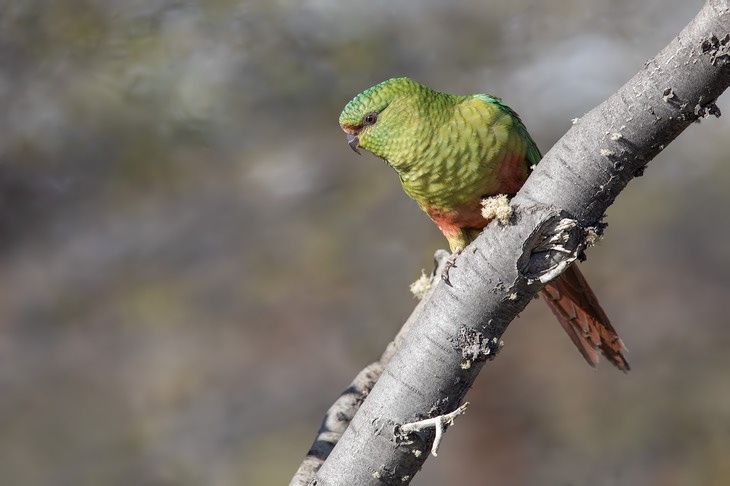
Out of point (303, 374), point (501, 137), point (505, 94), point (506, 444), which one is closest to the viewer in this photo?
point (501, 137)

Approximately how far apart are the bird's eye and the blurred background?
154 inches

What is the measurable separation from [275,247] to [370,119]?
177 inches

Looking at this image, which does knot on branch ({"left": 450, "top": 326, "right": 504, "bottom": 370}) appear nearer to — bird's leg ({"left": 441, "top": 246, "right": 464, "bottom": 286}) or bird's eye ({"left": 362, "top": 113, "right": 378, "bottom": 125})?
bird's leg ({"left": 441, "top": 246, "right": 464, "bottom": 286})

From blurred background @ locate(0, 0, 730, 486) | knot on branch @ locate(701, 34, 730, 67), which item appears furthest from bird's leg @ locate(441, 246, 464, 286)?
blurred background @ locate(0, 0, 730, 486)

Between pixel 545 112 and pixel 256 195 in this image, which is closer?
pixel 545 112

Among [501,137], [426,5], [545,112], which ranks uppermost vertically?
[426,5]

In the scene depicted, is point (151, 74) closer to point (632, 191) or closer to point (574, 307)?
point (632, 191)

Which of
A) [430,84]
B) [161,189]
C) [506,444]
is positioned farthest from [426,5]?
[506,444]

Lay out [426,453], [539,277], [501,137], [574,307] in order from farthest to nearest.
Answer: [574,307], [501,137], [426,453], [539,277]

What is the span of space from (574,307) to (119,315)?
5.30 metres

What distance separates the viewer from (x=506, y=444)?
20.2ft

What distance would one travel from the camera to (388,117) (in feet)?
9.05

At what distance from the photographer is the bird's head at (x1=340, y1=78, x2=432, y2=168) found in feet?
8.82

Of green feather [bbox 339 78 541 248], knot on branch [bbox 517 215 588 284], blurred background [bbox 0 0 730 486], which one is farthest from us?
blurred background [bbox 0 0 730 486]
